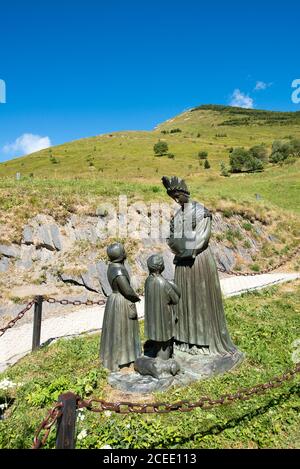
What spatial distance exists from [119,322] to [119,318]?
0.07m

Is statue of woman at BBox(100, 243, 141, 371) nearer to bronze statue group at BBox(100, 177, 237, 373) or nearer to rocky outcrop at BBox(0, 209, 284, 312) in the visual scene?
bronze statue group at BBox(100, 177, 237, 373)

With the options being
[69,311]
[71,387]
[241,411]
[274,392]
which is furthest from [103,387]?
[69,311]

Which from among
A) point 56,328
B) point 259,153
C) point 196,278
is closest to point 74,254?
point 56,328

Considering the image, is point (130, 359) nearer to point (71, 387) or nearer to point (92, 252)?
point (71, 387)

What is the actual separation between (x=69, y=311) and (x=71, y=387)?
5478mm

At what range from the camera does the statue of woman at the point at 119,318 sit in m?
6.32

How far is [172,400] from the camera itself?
19.1ft

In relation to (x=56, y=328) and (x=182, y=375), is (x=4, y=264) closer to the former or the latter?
(x=56, y=328)

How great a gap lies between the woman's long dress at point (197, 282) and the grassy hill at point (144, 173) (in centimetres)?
892

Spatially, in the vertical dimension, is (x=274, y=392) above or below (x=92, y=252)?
below

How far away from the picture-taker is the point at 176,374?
20.8 feet

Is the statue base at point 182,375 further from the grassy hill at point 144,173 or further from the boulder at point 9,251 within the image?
the grassy hill at point 144,173

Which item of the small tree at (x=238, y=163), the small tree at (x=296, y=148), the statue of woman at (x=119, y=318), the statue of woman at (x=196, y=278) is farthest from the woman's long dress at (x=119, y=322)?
the small tree at (x=296, y=148)

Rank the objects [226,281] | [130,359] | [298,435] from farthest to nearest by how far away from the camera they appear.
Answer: [226,281] < [130,359] < [298,435]
